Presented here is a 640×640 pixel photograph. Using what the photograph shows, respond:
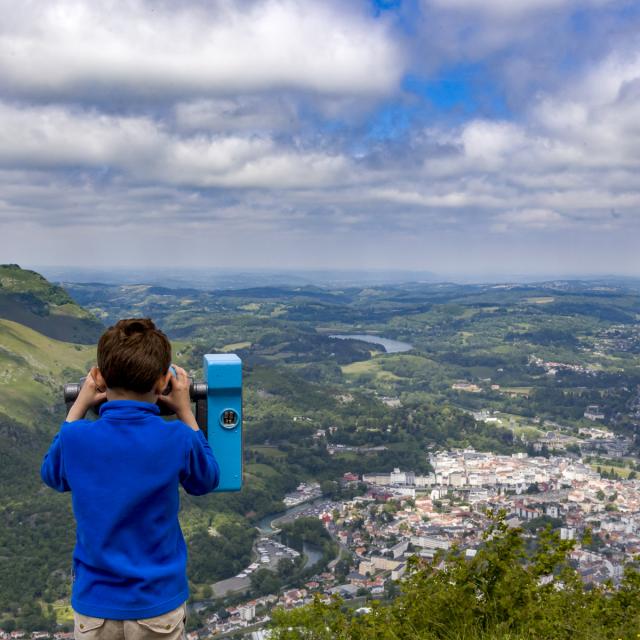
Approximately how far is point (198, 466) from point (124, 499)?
330 mm

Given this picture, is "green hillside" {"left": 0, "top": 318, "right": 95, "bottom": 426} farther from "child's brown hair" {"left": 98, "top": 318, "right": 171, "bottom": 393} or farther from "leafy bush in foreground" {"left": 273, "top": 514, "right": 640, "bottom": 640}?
"child's brown hair" {"left": 98, "top": 318, "right": 171, "bottom": 393}

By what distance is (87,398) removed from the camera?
9.80 ft

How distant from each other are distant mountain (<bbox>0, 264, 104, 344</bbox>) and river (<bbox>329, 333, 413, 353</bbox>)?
63138 millimetres

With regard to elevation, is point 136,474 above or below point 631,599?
above

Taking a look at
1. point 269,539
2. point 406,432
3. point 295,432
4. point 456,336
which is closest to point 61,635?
point 269,539

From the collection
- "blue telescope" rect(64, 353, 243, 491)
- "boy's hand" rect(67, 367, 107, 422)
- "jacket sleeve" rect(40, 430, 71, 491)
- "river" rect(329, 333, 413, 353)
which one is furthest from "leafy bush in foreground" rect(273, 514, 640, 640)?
"river" rect(329, 333, 413, 353)

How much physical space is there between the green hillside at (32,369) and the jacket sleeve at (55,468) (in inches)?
2822

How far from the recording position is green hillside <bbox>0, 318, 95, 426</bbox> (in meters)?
73.2

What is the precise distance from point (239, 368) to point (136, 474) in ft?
2.61

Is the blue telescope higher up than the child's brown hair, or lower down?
lower down

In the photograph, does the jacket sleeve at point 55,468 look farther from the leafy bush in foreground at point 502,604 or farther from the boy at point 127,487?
the leafy bush in foreground at point 502,604

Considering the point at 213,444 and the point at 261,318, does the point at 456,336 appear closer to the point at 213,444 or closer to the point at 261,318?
the point at 261,318

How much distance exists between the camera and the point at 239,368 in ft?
11.1

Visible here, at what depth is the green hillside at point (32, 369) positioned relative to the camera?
7325 cm
